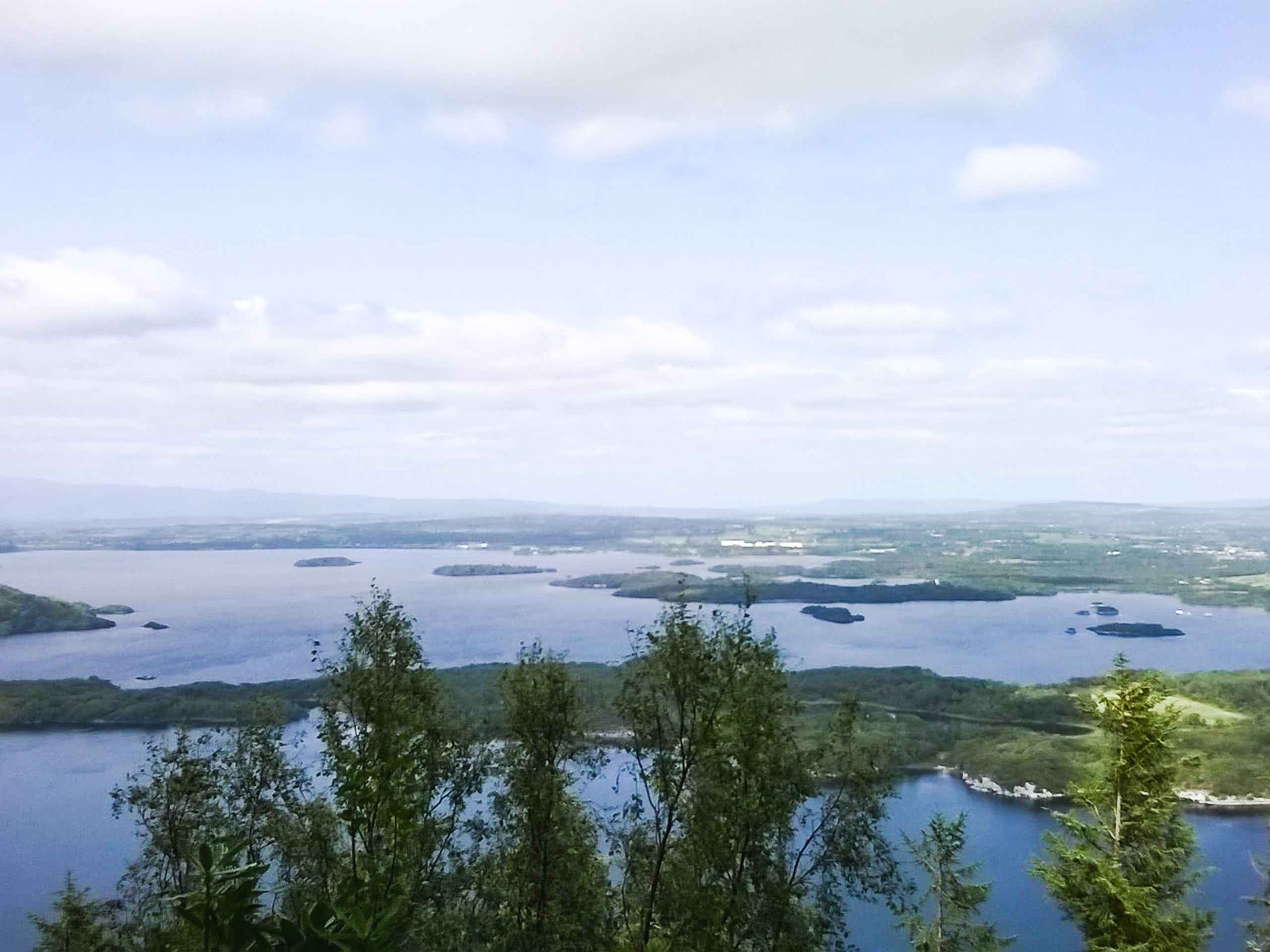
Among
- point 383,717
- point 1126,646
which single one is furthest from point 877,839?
point 1126,646

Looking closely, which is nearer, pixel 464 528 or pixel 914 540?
pixel 464 528

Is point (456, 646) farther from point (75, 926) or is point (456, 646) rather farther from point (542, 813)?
point (542, 813)

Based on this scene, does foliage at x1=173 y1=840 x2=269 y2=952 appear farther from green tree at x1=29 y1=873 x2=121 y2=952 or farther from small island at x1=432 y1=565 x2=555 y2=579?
small island at x1=432 y1=565 x2=555 y2=579

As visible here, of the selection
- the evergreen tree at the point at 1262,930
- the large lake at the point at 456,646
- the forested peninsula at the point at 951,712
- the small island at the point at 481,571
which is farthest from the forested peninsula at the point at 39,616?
the evergreen tree at the point at 1262,930

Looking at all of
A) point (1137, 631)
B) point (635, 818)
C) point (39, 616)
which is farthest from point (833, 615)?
point (635, 818)

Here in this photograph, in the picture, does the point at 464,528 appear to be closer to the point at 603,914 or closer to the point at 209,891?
the point at 603,914

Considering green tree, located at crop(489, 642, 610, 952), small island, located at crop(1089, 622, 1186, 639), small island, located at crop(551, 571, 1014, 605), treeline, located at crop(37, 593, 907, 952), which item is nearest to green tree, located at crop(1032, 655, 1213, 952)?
treeline, located at crop(37, 593, 907, 952)
